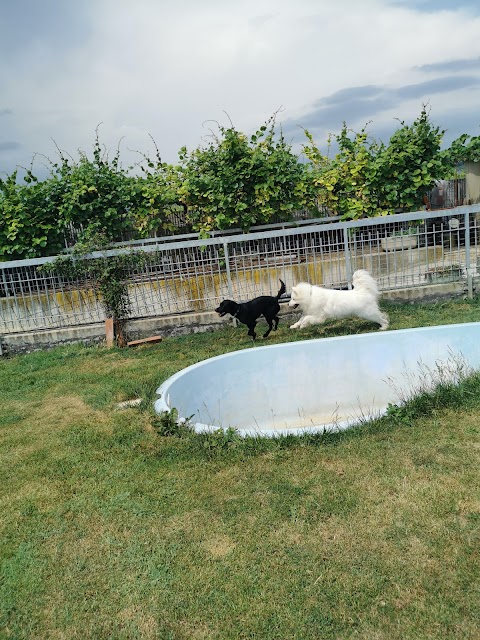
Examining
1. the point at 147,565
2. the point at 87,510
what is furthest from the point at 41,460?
the point at 147,565

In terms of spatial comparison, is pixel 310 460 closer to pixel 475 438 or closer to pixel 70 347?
pixel 475 438

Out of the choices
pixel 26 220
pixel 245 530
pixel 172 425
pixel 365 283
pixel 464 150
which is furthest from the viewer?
pixel 464 150

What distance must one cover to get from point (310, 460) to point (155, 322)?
16.3ft

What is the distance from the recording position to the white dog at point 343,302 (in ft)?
21.8

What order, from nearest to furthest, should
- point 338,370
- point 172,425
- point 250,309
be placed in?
1. point 172,425
2. point 338,370
3. point 250,309

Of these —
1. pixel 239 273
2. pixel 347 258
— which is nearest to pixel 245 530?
pixel 239 273

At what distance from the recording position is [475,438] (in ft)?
11.4

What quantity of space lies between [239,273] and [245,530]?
577 cm

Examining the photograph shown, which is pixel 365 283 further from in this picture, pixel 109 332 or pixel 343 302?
pixel 109 332

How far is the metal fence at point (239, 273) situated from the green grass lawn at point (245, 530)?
3.86 metres

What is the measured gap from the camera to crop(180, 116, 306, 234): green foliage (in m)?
9.01

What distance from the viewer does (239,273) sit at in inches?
321

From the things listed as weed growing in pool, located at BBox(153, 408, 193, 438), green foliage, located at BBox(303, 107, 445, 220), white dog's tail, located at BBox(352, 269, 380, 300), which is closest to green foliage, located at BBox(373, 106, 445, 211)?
green foliage, located at BBox(303, 107, 445, 220)

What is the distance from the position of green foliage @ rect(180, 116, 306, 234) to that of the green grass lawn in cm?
562
